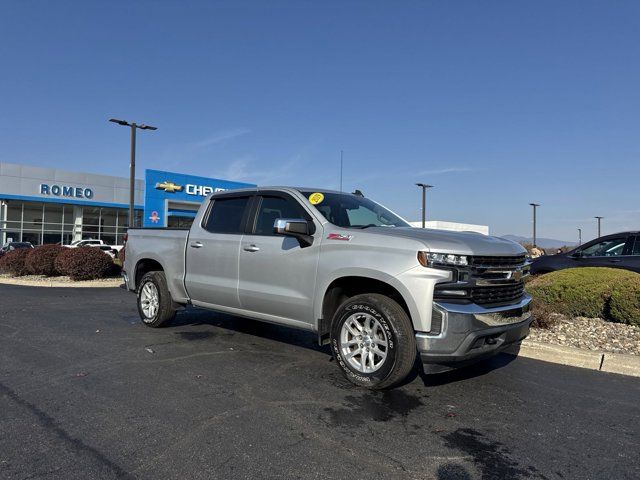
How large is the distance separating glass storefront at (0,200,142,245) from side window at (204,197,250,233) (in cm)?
3626

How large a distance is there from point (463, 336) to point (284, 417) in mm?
1627

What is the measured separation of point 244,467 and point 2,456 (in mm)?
1567

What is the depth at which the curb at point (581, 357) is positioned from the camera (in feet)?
18.1

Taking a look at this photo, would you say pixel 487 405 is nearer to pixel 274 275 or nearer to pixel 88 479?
pixel 274 275

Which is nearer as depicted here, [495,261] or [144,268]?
[495,261]

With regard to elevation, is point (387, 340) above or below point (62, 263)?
below

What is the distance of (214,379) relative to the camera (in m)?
4.75

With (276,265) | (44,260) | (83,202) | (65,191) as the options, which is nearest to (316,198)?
(276,265)

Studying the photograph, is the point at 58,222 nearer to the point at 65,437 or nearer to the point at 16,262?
the point at 16,262

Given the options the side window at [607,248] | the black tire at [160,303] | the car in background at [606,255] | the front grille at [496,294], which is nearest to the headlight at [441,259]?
the front grille at [496,294]

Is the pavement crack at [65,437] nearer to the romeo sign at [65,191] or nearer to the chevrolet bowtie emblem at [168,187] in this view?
the chevrolet bowtie emblem at [168,187]

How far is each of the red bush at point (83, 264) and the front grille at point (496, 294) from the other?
13428 mm

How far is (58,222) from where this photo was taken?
3934cm

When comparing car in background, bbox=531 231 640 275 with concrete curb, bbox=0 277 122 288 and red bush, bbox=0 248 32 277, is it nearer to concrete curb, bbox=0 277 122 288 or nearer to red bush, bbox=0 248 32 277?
concrete curb, bbox=0 277 122 288
